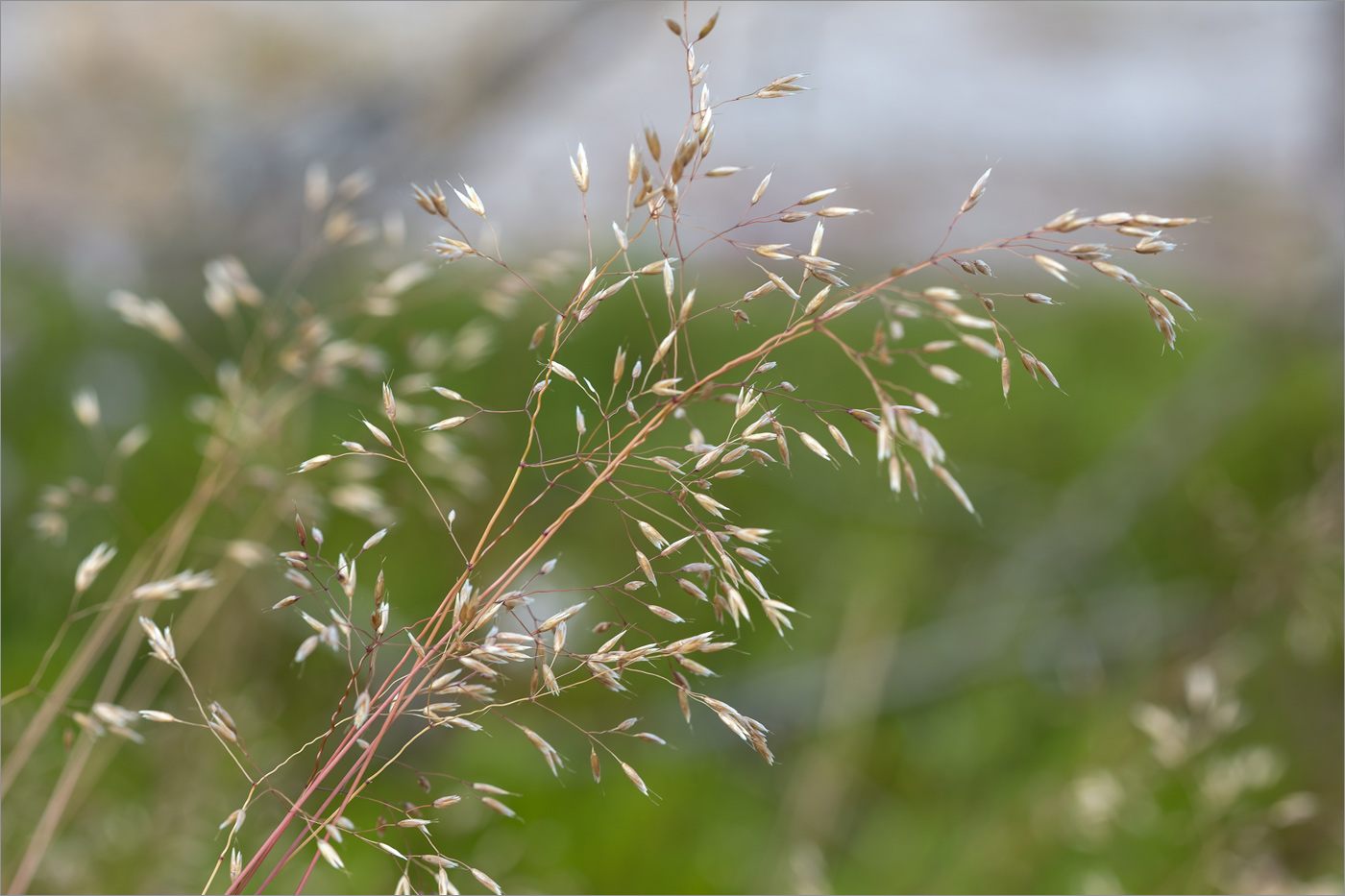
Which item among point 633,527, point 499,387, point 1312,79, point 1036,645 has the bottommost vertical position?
point 1036,645


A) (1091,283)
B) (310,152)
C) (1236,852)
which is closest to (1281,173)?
→ (1091,283)

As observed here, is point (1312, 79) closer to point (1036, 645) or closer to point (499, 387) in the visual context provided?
point (1036, 645)

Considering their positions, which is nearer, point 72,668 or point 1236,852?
point 72,668

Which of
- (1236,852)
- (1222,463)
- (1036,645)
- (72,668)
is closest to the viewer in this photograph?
(72,668)

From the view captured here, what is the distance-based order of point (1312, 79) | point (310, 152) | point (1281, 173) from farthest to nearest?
point (1281, 173) < point (1312, 79) < point (310, 152)
